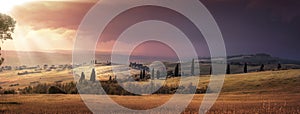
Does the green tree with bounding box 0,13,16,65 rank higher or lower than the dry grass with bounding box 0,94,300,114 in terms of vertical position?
higher

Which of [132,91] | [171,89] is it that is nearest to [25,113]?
[132,91]

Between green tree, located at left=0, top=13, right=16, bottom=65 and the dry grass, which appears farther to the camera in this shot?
green tree, located at left=0, top=13, right=16, bottom=65

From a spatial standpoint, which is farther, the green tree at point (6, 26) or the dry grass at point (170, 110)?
the green tree at point (6, 26)

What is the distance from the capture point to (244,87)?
96.8 m

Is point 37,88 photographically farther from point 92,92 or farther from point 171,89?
point 171,89

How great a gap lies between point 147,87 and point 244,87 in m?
22.1

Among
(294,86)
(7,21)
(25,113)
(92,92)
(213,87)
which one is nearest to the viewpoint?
(25,113)

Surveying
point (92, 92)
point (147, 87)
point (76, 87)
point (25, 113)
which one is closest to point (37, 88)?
point (76, 87)

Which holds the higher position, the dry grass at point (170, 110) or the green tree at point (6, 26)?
the green tree at point (6, 26)

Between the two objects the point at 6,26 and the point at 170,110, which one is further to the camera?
the point at 6,26

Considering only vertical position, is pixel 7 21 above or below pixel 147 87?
above

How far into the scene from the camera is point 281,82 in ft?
316

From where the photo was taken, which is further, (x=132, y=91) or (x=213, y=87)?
(x=213, y=87)

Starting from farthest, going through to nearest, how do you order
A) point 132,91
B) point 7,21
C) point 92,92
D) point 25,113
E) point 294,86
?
point 132,91
point 294,86
point 92,92
point 7,21
point 25,113
